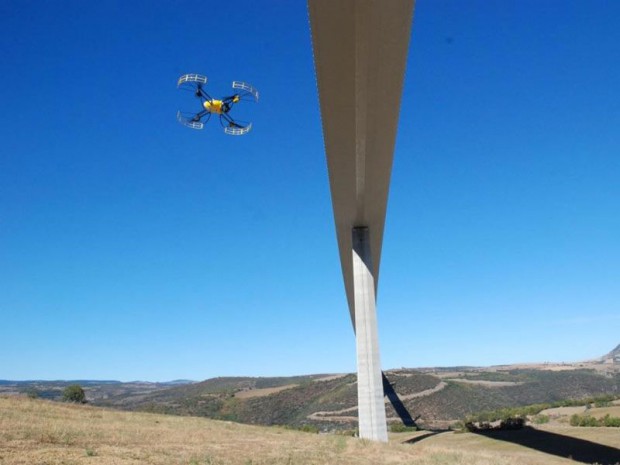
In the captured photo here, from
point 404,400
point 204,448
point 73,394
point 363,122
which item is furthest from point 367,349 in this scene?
point 73,394

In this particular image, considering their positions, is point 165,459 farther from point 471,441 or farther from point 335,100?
point 471,441

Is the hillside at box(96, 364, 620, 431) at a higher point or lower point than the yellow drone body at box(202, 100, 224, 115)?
lower

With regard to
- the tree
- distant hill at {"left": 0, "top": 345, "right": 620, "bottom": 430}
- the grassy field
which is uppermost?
the grassy field

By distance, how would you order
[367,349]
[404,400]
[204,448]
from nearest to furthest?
[204,448] < [367,349] < [404,400]

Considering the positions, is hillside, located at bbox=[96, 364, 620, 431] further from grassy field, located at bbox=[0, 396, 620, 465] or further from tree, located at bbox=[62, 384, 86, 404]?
grassy field, located at bbox=[0, 396, 620, 465]

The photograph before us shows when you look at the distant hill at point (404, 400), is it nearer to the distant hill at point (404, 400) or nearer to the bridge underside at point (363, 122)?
the distant hill at point (404, 400)

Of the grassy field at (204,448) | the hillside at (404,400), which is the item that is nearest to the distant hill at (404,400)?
the hillside at (404,400)

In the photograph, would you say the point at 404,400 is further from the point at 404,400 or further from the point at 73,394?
the point at 73,394

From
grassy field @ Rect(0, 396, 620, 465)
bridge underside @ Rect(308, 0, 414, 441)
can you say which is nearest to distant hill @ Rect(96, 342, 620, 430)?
bridge underside @ Rect(308, 0, 414, 441)
